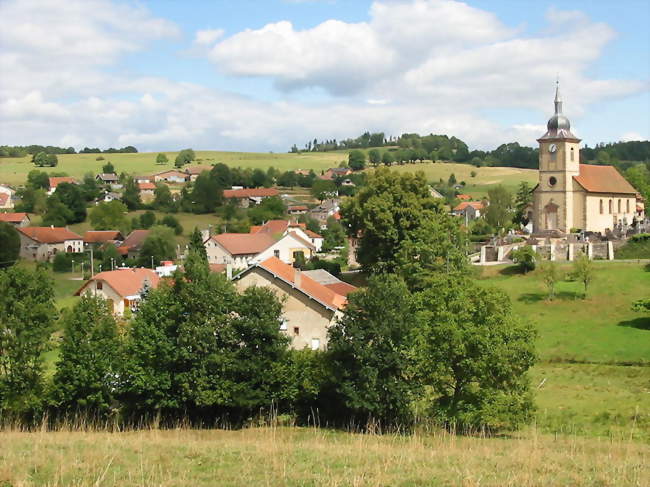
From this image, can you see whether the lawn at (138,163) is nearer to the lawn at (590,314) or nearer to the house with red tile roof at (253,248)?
the house with red tile roof at (253,248)

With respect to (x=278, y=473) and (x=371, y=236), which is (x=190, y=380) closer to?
(x=278, y=473)

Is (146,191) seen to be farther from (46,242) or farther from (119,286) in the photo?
(119,286)

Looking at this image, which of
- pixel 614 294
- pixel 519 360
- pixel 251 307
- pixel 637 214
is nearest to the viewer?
pixel 519 360

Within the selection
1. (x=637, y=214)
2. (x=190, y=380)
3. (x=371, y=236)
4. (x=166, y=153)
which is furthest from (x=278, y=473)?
(x=166, y=153)

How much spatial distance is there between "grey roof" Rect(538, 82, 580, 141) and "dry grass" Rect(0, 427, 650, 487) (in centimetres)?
5639

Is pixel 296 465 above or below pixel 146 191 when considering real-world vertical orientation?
below

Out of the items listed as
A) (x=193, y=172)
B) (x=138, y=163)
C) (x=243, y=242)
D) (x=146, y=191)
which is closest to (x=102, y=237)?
(x=243, y=242)

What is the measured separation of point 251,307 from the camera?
86.2ft

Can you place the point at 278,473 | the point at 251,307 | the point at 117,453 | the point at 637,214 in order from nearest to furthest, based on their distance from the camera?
1. the point at 278,473
2. the point at 117,453
3. the point at 251,307
4. the point at 637,214

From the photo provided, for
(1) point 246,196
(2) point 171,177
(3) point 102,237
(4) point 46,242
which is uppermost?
(2) point 171,177

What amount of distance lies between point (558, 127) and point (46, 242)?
190 feet

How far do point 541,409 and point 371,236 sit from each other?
2748cm

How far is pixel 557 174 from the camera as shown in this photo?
69938mm

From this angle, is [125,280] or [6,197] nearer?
[125,280]
